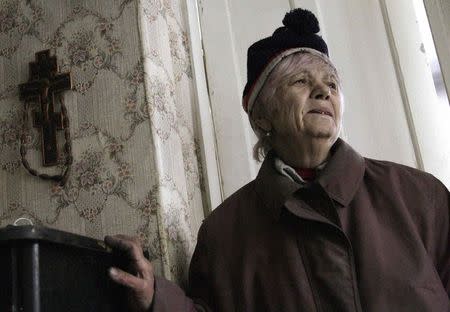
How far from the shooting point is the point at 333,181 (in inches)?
44.3

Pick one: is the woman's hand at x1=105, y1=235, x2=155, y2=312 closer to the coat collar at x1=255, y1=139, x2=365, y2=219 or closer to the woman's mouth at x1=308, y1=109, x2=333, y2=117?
the coat collar at x1=255, y1=139, x2=365, y2=219

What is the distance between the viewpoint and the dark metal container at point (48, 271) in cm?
76

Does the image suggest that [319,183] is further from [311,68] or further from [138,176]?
[138,176]

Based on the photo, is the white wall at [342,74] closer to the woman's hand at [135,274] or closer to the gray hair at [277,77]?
the gray hair at [277,77]

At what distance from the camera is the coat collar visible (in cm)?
112

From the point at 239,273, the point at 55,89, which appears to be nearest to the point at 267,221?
the point at 239,273

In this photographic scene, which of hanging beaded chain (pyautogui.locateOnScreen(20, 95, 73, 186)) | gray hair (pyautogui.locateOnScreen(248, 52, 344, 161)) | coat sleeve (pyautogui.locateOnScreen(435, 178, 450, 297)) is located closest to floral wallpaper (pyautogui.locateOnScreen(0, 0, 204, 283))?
hanging beaded chain (pyautogui.locateOnScreen(20, 95, 73, 186))

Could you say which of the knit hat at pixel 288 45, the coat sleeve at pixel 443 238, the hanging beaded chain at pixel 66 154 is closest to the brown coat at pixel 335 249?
the coat sleeve at pixel 443 238

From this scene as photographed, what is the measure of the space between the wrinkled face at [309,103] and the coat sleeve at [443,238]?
307 millimetres

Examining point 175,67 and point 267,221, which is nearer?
point 267,221

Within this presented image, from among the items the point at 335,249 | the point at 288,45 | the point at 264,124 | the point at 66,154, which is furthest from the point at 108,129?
the point at 335,249

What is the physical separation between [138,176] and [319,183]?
0.48 meters

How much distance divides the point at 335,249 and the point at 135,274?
0.44 m

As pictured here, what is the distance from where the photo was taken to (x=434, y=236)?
1.09 m
